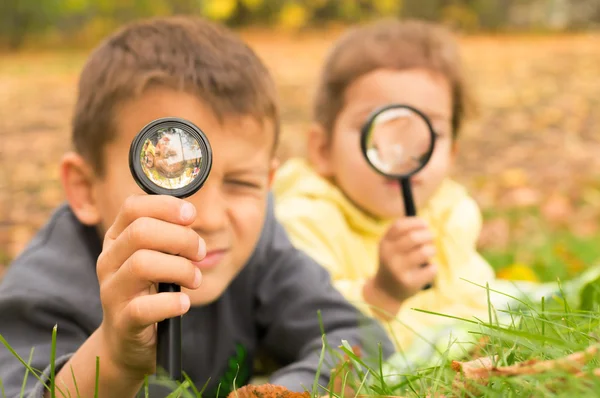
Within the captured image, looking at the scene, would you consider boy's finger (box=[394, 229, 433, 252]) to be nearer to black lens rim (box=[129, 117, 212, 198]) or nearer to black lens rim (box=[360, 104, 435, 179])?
black lens rim (box=[360, 104, 435, 179])

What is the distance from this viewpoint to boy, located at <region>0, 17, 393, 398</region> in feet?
6.90

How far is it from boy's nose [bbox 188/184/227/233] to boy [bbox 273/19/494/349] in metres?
1.01

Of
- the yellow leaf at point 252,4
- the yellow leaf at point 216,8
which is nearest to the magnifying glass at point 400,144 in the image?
the yellow leaf at point 216,8

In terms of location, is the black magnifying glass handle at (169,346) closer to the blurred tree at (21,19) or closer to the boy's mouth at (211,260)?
the boy's mouth at (211,260)

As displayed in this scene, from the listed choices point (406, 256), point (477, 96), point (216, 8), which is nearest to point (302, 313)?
point (406, 256)

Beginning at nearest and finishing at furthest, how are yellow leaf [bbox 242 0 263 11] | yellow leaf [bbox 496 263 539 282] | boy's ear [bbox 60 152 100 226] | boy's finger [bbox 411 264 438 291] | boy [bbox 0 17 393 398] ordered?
1. boy [bbox 0 17 393 398]
2. boy's ear [bbox 60 152 100 226]
3. boy's finger [bbox 411 264 438 291]
4. yellow leaf [bbox 496 263 539 282]
5. yellow leaf [bbox 242 0 263 11]

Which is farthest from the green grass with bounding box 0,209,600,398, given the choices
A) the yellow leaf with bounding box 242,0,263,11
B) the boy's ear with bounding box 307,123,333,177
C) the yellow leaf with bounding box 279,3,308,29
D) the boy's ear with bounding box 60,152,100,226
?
the yellow leaf with bounding box 279,3,308,29

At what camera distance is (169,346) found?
167 centimetres

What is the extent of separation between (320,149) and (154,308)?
219cm

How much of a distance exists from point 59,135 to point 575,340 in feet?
23.5

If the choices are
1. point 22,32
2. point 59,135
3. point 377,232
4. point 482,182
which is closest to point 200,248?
point 377,232

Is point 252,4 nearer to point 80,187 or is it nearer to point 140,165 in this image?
point 80,187

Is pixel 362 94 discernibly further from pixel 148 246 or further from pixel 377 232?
pixel 148 246

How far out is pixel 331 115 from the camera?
364 centimetres
